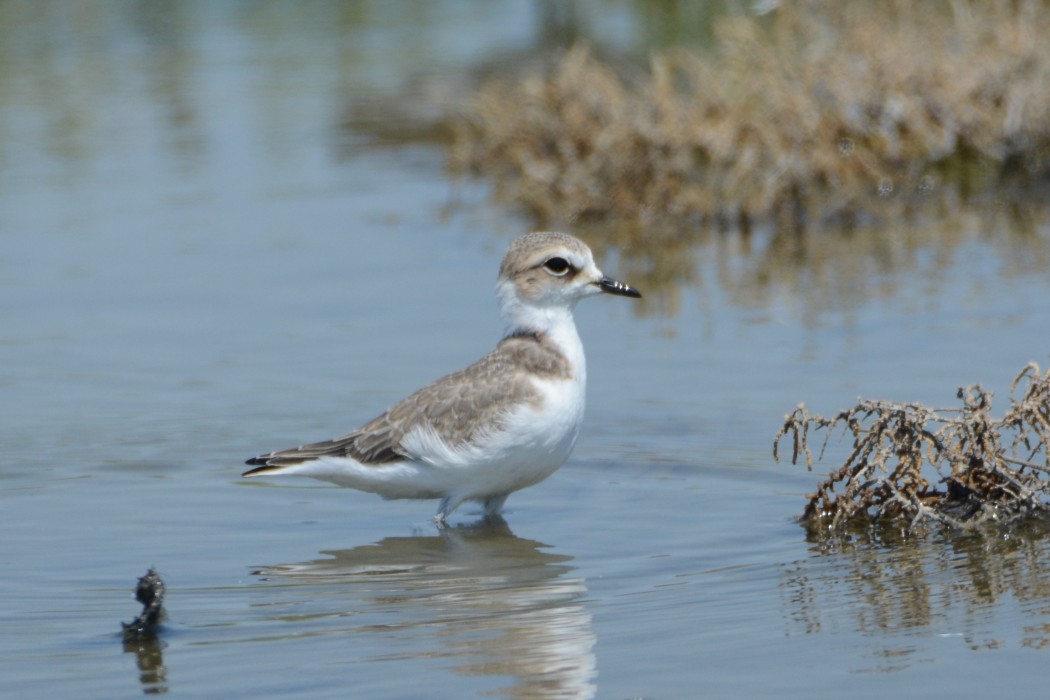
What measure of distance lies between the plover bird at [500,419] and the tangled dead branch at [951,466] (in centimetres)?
135

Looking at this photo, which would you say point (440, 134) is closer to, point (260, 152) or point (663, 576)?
point (260, 152)

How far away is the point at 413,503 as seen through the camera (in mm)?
9586

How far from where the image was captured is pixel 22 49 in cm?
2630

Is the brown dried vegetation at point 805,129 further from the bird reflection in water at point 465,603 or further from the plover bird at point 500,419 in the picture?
the bird reflection in water at point 465,603

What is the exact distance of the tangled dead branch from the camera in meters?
7.45

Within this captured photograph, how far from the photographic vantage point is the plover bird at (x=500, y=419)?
8.34 meters

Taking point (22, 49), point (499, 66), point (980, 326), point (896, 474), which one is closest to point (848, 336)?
point (980, 326)

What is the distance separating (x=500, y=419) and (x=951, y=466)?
7.28ft

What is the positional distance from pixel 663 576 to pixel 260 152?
43.8ft

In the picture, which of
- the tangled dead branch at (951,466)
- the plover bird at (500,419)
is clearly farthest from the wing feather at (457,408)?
the tangled dead branch at (951,466)

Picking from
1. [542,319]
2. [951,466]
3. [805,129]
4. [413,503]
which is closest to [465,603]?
[542,319]

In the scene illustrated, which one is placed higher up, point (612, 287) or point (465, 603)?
point (612, 287)

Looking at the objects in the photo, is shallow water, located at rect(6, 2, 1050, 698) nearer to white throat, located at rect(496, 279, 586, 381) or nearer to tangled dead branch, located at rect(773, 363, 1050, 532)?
tangled dead branch, located at rect(773, 363, 1050, 532)

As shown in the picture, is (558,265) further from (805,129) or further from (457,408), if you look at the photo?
(805,129)
